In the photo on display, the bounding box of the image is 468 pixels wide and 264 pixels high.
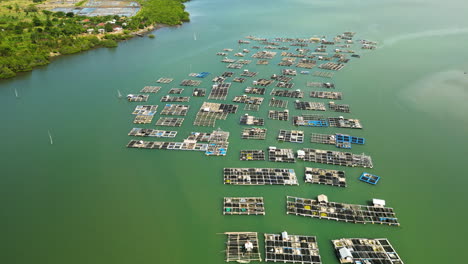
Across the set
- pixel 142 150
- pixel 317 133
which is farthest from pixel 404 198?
pixel 142 150

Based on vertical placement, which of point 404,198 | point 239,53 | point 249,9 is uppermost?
point 249,9

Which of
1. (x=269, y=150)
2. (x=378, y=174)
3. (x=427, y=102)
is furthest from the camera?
(x=427, y=102)

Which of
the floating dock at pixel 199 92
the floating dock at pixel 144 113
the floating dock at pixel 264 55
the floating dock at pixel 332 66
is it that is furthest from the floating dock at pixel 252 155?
the floating dock at pixel 264 55

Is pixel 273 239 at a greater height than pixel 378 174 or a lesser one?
lesser

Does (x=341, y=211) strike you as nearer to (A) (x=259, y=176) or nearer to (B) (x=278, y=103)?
(A) (x=259, y=176)

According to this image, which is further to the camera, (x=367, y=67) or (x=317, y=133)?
(x=367, y=67)

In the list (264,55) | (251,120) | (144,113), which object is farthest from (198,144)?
(264,55)

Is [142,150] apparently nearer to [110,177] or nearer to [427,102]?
[110,177]

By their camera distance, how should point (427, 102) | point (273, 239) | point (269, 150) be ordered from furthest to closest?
1. point (427, 102)
2. point (269, 150)
3. point (273, 239)
